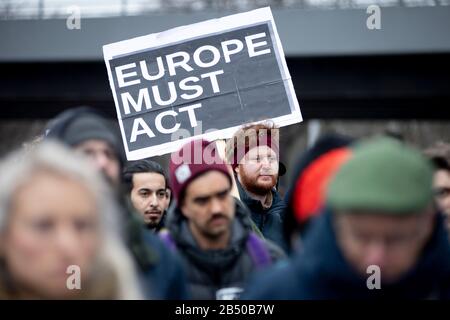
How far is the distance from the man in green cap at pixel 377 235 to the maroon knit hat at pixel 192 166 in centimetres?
78

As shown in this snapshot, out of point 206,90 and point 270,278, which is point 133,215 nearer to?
point 270,278

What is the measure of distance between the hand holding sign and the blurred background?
1609 cm

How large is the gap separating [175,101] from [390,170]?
10.1 feet

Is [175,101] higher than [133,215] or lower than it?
higher

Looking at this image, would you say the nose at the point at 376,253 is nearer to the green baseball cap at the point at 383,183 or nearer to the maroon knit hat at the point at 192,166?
the green baseball cap at the point at 383,183

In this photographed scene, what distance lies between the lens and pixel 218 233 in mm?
3877

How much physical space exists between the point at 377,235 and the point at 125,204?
917 mm

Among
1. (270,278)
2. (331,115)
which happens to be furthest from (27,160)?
(331,115)

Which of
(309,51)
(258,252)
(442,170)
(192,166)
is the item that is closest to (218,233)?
(258,252)

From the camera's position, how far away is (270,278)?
348 centimetres

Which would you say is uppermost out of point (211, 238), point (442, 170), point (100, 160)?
point (442, 170)

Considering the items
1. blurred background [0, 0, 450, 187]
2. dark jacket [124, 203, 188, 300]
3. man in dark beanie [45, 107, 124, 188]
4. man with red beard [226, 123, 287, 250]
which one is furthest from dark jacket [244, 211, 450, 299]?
blurred background [0, 0, 450, 187]

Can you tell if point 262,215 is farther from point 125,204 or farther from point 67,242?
point 67,242
